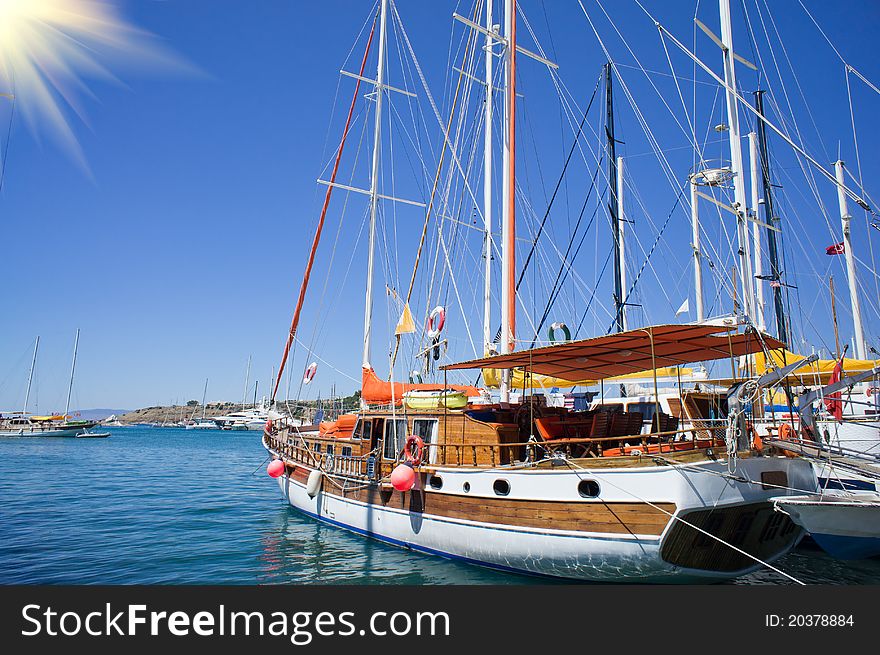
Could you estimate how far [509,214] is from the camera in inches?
569

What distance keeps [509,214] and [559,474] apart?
24.8 feet

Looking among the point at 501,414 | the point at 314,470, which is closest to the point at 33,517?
the point at 314,470

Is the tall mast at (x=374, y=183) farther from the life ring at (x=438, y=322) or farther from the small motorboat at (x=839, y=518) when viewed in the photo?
the small motorboat at (x=839, y=518)

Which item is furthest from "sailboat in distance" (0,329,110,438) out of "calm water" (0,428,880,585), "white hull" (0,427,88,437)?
"calm water" (0,428,880,585)

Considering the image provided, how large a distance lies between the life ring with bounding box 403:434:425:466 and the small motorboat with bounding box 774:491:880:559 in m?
6.76

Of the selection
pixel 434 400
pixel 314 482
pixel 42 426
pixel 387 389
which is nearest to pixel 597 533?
pixel 434 400

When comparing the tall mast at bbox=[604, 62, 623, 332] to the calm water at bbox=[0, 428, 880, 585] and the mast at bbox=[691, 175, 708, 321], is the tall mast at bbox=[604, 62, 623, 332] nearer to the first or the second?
the mast at bbox=[691, 175, 708, 321]

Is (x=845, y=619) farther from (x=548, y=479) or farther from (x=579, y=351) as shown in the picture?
(x=579, y=351)

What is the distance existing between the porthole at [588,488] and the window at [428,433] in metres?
3.82

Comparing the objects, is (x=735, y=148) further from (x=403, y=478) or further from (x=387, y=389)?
(x=403, y=478)

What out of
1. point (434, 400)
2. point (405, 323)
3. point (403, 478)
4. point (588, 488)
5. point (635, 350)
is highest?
point (405, 323)

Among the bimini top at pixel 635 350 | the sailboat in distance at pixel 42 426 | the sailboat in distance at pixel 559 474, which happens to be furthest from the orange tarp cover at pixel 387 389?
the sailboat in distance at pixel 42 426

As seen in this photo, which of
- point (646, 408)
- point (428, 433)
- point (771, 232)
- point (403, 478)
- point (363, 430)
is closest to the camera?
point (403, 478)

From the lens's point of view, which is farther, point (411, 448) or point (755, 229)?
point (755, 229)
